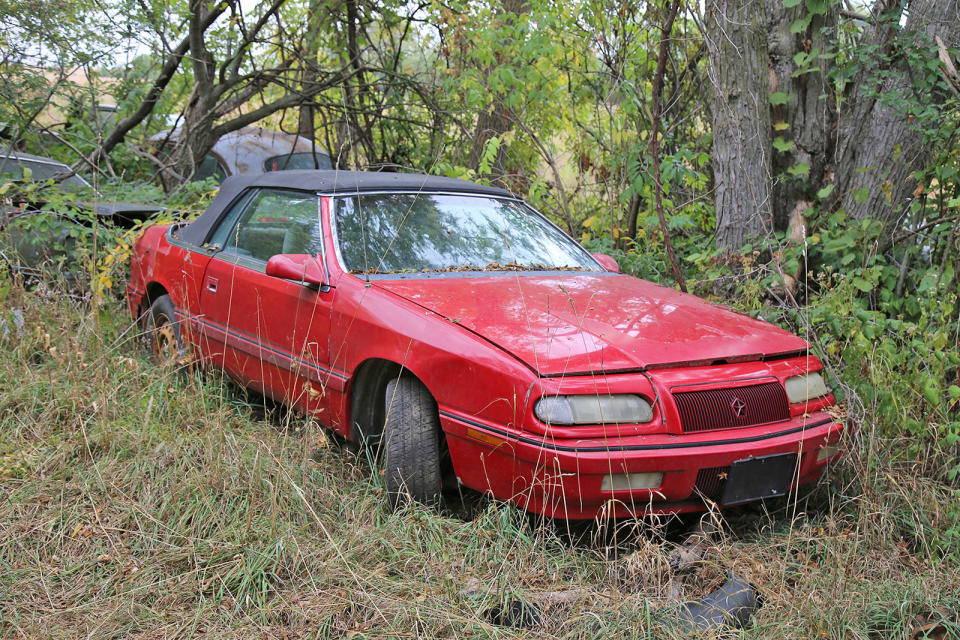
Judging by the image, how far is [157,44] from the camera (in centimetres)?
812

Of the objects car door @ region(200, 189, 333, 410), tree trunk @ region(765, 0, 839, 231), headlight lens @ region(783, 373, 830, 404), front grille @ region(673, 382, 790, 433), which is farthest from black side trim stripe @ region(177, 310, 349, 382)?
tree trunk @ region(765, 0, 839, 231)

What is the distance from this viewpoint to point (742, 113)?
5.09m

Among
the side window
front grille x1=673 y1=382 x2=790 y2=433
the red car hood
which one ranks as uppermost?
the side window

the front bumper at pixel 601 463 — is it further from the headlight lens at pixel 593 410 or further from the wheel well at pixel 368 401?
the wheel well at pixel 368 401

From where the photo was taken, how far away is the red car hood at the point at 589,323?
2.84 m

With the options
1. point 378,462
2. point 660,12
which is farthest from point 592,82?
point 378,462

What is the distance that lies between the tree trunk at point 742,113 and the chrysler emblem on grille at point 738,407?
8.01 feet

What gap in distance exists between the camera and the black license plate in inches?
109

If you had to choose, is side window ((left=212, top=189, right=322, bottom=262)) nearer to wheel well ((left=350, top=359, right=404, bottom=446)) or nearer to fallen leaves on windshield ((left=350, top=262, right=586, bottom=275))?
fallen leaves on windshield ((left=350, top=262, right=586, bottom=275))

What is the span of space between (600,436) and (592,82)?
4.99 m

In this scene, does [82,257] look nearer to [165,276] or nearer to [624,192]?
[165,276]

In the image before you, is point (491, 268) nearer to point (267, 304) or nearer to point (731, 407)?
point (267, 304)

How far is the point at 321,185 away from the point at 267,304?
65 cm

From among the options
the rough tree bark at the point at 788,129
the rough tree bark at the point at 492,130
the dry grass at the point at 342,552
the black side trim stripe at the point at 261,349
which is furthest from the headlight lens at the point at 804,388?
the rough tree bark at the point at 492,130
